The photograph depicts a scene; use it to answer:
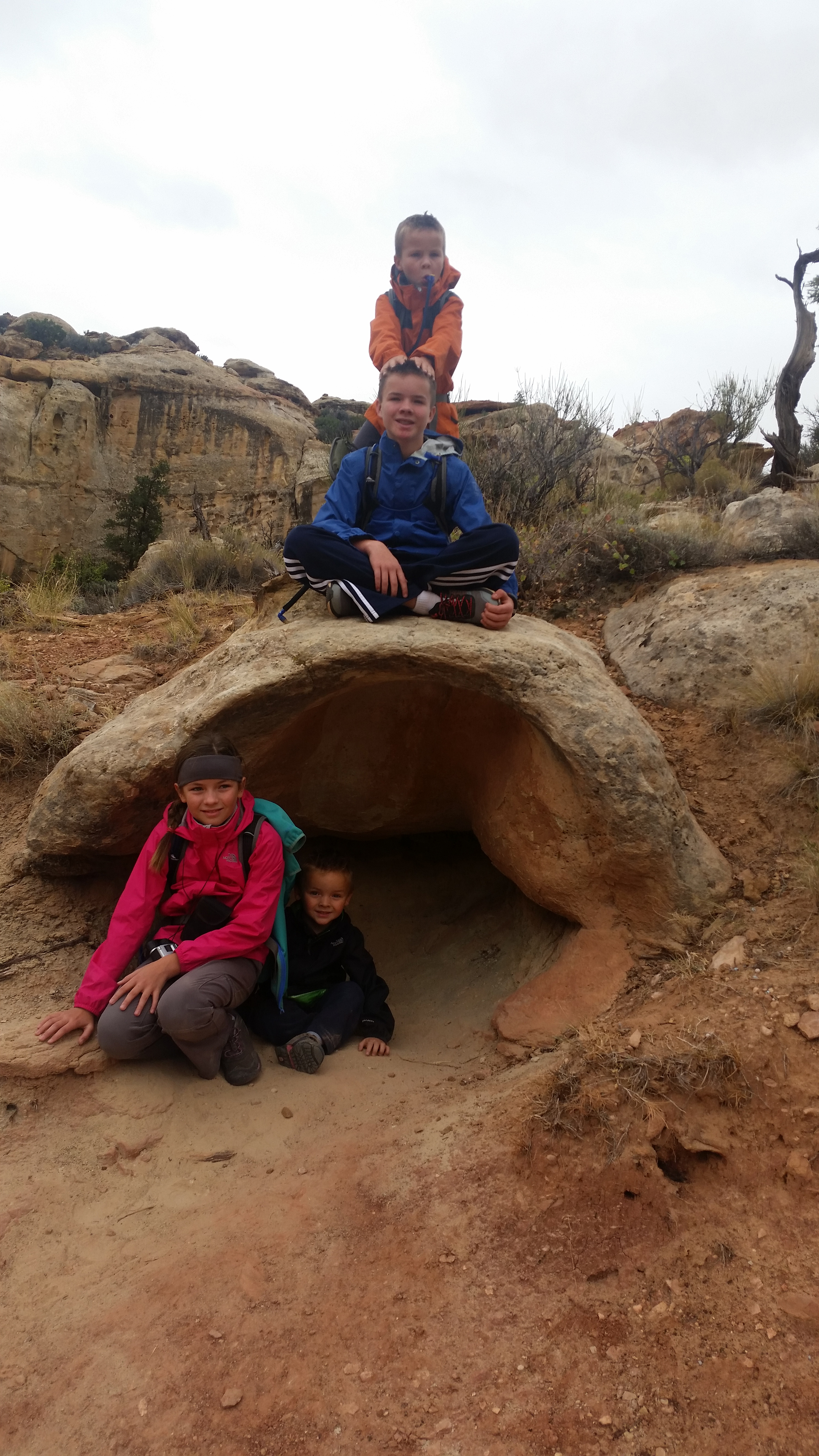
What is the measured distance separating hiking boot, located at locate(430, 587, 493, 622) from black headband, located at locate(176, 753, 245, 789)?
1.08 metres

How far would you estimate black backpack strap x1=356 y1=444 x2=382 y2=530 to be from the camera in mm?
3557

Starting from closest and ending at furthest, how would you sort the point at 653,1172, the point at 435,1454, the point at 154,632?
the point at 435,1454
the point at 653,1172
the point at 154,632

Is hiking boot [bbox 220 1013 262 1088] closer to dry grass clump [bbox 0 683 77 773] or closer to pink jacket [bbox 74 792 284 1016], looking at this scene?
pink jacket [bbox 74 792 284 1016]

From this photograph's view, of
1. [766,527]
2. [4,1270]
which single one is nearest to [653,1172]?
[4,1270]

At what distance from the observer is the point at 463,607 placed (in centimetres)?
334

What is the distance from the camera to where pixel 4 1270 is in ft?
7.09

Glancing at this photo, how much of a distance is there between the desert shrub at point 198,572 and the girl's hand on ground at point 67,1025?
5634mm

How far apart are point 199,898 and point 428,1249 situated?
149 cm

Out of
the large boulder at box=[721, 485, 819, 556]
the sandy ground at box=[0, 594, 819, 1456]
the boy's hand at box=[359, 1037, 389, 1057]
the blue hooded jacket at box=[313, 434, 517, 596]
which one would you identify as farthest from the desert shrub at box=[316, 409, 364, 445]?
the sandy ground at box=[0, 594, 819, 1456]

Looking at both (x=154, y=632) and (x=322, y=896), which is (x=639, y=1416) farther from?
(x=154, y=632)

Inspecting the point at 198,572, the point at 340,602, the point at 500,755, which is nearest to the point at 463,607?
the point at 340,602

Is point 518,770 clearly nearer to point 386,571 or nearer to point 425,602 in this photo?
point 425,602

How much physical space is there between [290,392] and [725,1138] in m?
25.9

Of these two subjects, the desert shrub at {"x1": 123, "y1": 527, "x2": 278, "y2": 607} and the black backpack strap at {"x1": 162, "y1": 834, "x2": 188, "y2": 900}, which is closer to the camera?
the black backpack strap at {"x1": 162, "y1": 834, "x2": 188, "y2": 900}
